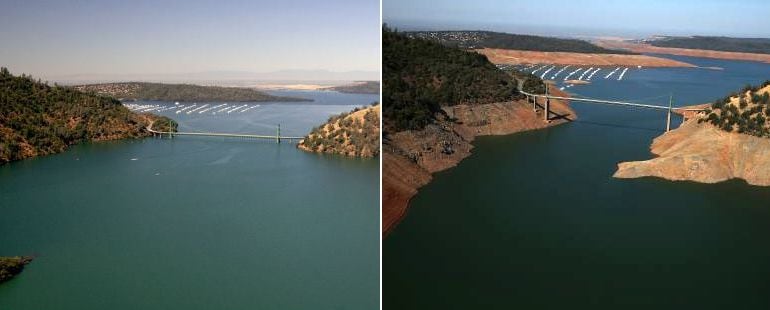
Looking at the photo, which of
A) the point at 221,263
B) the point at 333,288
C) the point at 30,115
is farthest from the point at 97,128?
the point at 333,288

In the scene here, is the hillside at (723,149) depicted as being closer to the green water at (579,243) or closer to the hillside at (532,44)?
the green water at (579,243)

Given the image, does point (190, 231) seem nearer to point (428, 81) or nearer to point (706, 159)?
point (428, 81)

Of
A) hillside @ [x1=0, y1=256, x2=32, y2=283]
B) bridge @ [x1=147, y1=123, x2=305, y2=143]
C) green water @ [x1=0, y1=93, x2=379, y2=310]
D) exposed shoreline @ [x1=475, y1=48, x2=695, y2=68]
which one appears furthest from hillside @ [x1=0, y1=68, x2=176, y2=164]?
exposed shoreline @ [x1=475, y1=48, x2=695, y2=68]

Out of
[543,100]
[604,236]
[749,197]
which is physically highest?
[543,100]

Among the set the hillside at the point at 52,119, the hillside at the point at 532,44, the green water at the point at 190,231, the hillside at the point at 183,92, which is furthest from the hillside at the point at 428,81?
the hillside at the point at 183,92

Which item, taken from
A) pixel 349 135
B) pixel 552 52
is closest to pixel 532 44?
pixel 552 52

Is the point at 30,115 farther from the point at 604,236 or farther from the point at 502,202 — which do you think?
the point at 604,236
